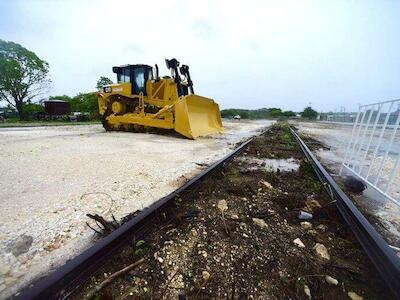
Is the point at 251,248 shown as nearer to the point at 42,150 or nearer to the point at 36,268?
the point at 36,268

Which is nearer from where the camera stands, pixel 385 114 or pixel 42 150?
pixel 385 114

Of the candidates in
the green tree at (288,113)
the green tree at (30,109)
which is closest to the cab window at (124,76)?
the green tree at (30,109)

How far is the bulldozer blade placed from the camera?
27.9 ft

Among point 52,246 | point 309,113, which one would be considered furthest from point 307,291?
point 309,113

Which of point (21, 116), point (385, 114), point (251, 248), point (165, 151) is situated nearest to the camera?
point (251, 248)

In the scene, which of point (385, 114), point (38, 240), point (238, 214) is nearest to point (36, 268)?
point (38, 240)

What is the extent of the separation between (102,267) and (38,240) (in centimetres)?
75

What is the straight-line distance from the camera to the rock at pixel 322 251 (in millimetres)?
1748

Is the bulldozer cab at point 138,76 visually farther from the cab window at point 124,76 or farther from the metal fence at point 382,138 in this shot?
the metal fence at point 382,138

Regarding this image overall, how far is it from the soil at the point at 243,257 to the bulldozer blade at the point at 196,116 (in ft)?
19.8

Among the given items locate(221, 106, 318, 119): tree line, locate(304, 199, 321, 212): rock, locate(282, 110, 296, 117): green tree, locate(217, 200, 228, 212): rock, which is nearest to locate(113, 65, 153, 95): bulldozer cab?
locate(217, 200, 228, 212): rock

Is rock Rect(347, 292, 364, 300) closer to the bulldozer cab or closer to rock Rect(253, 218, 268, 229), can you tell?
rock Rect(253, 218, 268, 229)

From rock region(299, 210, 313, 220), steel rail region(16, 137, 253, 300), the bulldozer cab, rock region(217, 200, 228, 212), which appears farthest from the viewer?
the bulldozer cab

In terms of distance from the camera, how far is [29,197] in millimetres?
2727
